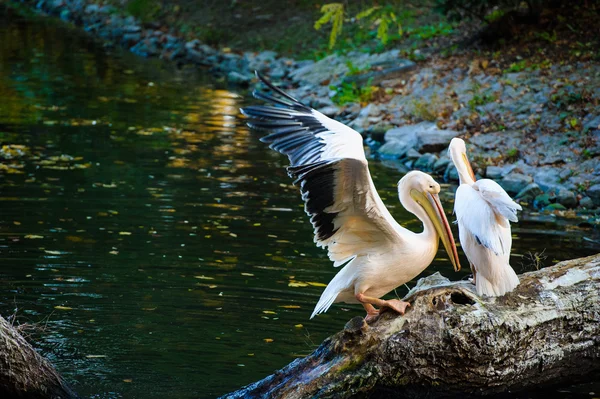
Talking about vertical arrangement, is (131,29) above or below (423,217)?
below

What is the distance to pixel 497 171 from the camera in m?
12.6

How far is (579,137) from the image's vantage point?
506 inches

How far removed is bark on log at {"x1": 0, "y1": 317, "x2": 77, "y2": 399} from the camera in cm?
530

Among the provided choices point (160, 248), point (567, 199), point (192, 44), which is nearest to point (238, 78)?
point (192, 44)

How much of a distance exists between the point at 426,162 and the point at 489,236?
7.83 m

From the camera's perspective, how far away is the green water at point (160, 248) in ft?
21.5

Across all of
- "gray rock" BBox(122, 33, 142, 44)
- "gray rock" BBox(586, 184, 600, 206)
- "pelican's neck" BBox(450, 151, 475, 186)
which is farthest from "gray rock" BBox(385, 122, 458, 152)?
"gray rock" BBox(122, 33, 142, 44)

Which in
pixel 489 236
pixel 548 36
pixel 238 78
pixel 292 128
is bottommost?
pixel 238 78

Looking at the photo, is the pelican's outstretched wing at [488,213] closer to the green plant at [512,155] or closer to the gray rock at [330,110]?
the green plant at [512,155]

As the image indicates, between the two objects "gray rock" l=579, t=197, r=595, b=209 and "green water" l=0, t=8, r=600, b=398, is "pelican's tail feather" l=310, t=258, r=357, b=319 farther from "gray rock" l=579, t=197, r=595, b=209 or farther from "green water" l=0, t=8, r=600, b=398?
"gray rock" l=579, t=197, r=595, b=209

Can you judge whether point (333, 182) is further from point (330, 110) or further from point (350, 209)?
point (330, 110)

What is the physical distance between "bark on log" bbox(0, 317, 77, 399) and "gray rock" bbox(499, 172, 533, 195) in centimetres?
770

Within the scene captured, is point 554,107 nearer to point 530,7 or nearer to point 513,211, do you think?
point 530,7

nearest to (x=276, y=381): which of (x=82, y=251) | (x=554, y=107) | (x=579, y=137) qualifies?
(x=82, y=251)
